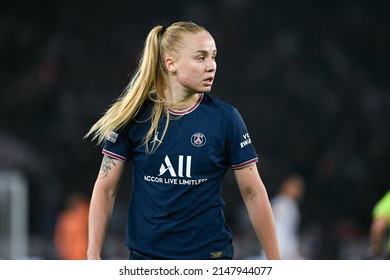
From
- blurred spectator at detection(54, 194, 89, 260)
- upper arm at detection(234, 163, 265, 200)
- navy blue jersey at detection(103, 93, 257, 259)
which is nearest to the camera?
navy blue jersey at detection(103, 93, 257, 259)

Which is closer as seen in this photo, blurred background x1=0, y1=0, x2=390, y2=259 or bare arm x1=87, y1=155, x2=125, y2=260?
bare arm x1=87, y1=155, x2=125, y2=260

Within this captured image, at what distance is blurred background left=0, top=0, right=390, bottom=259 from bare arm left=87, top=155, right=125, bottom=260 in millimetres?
9809

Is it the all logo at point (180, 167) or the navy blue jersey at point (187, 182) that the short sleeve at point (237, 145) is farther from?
the all logo at point (180, 167)

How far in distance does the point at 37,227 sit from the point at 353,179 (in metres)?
4.99

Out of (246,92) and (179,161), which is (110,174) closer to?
(179,161)

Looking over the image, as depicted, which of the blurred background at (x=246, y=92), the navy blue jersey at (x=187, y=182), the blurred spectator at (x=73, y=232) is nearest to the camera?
the navy blue jersey at (x=187, y=182)

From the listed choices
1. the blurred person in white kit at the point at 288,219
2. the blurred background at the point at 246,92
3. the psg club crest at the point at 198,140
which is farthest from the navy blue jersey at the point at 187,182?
the blurred background at the point at 246,92

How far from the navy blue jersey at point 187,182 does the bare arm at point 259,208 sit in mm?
64

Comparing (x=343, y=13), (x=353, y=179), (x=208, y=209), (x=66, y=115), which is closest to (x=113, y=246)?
(x=66, y=115)

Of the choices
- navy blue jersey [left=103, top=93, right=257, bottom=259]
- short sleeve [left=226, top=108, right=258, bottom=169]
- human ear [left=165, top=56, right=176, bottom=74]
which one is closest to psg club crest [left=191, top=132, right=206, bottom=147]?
navy blue jersey [left=103, top=93, right=257, bottom=259]

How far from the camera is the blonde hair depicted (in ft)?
15.2

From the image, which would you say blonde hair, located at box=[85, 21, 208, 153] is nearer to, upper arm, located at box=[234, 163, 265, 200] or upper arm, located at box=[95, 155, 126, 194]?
upper arm, located at box=[95, 155, 126, 194]

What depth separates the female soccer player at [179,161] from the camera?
4.50 meters

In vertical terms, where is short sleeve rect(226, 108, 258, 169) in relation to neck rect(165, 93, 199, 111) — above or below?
below
